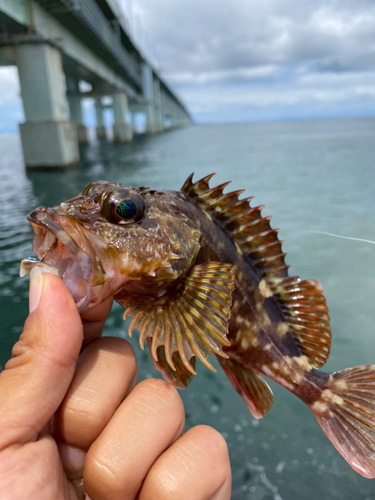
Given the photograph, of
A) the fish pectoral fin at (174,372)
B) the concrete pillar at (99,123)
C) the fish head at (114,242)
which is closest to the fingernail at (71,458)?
the fish pectoral fin at (174,372)

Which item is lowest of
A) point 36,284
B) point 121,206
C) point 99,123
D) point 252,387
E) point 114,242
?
point 252,387

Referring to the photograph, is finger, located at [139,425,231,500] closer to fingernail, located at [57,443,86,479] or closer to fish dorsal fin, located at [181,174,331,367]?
fingernail, located at [57,443,86,479]

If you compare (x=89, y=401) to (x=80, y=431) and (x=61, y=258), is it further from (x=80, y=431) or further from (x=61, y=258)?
(x=61, y=258)

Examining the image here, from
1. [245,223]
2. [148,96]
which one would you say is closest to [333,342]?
[245,223]

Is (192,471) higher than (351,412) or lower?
higher

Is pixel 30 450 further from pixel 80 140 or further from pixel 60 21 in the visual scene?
pixel 80 140

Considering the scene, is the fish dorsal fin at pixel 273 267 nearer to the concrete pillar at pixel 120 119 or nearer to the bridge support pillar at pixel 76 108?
the bridge support pillar at pixel 76 108
